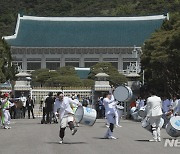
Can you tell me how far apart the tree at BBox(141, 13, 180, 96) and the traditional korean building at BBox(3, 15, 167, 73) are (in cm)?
4256

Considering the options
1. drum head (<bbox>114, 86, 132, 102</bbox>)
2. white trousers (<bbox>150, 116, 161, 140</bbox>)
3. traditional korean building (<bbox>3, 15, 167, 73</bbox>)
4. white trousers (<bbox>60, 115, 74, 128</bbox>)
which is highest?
traditional korean building (<bbox>3, 15, 167, 73</bbox>)

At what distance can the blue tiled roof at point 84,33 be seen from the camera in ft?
299

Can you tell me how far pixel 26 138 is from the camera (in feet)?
65.5

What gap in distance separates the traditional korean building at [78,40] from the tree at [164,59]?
42556mm

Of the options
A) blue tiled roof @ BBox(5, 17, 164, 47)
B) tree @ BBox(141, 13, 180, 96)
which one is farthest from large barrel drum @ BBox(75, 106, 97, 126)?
blue tiled roof @ BBox(5, 17, 164, 47)

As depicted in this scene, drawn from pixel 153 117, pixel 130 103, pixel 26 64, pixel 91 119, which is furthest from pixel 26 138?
pixel 26 64

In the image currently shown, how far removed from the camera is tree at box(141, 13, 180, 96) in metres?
36.8

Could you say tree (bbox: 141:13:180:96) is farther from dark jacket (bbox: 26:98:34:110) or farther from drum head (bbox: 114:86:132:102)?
dark jacket (bbox: 26:98:34:110)

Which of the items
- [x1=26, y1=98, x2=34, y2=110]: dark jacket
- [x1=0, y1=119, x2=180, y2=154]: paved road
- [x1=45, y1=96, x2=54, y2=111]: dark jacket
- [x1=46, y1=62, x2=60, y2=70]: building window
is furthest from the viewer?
[x1=46, y1=62, x2=60, y2=70]: building window

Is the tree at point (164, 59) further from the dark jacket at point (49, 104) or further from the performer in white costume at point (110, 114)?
the performer in white costume at point (110, 114)

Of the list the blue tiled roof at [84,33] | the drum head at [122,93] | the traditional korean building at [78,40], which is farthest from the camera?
the blue tiled roof at [84,33]

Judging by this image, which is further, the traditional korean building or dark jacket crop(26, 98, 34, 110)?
the traditional korean building

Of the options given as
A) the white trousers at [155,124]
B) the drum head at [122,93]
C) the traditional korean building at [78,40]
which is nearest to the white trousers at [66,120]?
the white trousers at [155,124]

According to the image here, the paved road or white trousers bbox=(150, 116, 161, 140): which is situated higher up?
white trousers bbox=(150, 116, 161, 140)
